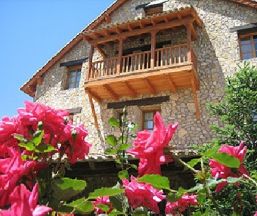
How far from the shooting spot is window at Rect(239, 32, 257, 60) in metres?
10.9

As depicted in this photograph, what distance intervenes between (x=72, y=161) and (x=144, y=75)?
8.97 metres

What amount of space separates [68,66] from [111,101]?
9.97 ft

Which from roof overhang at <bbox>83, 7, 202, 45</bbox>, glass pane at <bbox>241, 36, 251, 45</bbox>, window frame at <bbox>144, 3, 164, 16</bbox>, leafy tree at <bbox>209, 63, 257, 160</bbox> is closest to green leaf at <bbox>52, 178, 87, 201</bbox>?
leafy tree at <bbox>209, 63, 257, 160</bbox>

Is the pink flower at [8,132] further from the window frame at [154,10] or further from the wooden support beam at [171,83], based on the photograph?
the window frame at [154,10]

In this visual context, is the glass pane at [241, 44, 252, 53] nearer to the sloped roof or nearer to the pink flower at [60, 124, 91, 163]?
the sloped roof

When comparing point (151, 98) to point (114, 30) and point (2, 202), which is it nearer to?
point (114, 30)

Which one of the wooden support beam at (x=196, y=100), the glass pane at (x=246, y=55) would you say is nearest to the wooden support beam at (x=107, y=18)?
the wooden support beam at (x=196, y=100)

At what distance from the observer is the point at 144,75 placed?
1011 cm

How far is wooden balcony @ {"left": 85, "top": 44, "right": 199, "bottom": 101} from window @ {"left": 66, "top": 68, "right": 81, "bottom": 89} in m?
1.94

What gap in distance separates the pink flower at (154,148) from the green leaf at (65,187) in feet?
0.65

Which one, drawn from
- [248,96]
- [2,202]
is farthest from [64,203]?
[248,96]

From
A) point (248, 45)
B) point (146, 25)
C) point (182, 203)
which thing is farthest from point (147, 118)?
point (182, 203)

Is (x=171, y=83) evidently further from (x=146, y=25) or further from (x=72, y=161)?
(x=72, y=161)

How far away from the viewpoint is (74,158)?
1.23 m
